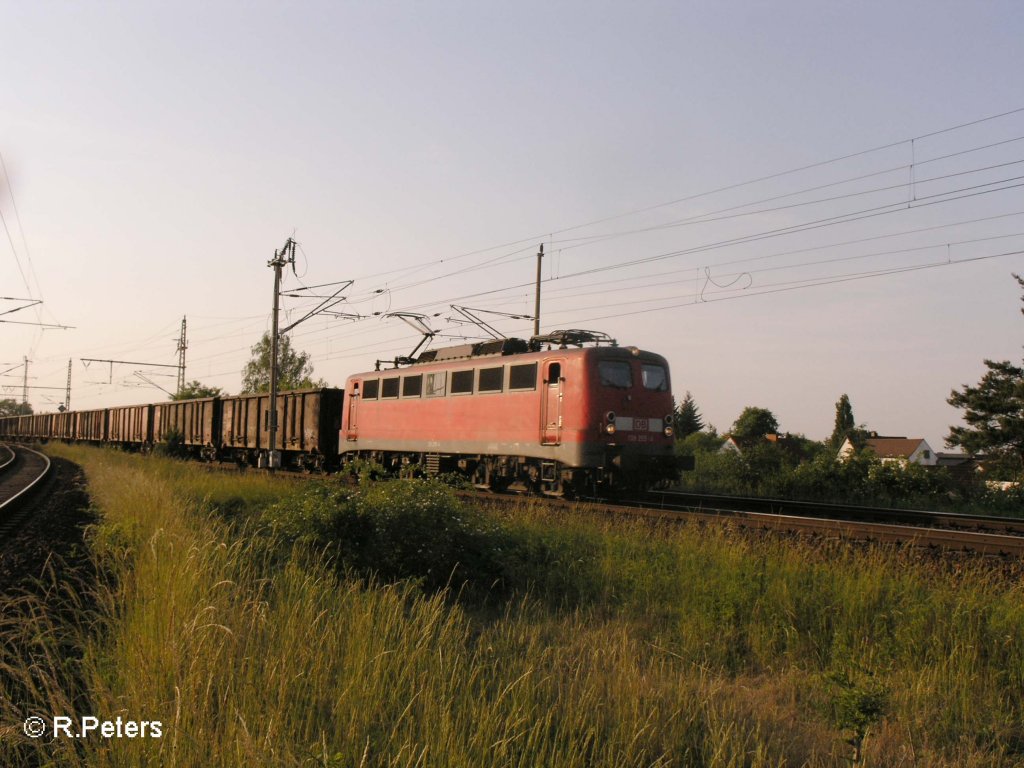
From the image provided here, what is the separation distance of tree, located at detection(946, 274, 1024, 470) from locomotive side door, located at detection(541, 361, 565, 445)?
35.5m

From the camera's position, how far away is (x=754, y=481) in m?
21.8

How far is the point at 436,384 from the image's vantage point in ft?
64.0

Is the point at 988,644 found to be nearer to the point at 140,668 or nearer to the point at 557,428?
the point at 140,668

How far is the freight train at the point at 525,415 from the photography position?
15.8 m

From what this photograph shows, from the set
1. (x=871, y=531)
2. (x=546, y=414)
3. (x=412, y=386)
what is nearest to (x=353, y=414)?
(x=412, y=386)

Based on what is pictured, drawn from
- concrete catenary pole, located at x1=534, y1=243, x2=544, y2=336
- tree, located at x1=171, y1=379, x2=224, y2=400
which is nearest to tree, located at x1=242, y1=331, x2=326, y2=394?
tree, located at x1=171, y1=379, x2=224, y2=400

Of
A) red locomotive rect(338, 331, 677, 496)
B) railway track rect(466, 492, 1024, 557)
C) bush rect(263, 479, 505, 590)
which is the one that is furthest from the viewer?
red locomotive rect(338, 331, 677, 496)

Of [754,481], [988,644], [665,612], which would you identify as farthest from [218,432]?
[988,644]

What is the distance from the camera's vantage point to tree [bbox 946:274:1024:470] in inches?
1673

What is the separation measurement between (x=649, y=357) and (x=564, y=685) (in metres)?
12.7

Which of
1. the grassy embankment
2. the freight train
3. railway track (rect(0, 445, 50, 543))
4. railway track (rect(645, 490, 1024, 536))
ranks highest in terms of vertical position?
the freight train

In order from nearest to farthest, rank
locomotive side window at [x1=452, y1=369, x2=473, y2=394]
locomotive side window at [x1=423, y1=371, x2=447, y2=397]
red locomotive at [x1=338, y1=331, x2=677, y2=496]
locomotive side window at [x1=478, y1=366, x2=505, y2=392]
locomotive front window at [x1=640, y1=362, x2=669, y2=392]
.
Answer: red locomotive at [x1=338, y1=331, x2=677, y2=496]
locomotive front window at [x1=640, y1=362, x2=669, y2=392]
locomotive side window at [x1=478, y1=366, x2=505, y2=392]
locomotive side window at [x1=452, y1=369, x2=473, y2=394]
locomotive side window at [x1=423, y1=371, x2=447, y2=397]

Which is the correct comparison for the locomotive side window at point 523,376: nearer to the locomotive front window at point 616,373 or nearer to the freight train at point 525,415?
the freight train at point 525,415

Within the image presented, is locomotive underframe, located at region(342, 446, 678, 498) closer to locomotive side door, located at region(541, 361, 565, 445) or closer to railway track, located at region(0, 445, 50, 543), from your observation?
locomotive side door, located at region(541, 361, 565, 445)
